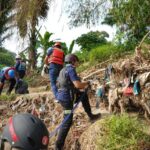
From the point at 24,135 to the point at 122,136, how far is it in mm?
3560

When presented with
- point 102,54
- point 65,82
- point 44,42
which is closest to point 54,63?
point 65,82

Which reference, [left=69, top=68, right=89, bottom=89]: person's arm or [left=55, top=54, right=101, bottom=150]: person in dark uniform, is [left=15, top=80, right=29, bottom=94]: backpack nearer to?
[left=55, top=54, right=101, bottom=150]: person in dark uniform

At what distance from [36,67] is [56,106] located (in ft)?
36.3

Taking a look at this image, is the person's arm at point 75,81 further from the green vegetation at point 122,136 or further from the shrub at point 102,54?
the shrub at point 102,54

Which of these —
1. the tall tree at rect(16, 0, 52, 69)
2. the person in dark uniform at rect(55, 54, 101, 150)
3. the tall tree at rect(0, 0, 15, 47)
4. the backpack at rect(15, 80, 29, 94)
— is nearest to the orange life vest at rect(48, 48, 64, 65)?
the tall tree at rect(16, 0, 52, 69)

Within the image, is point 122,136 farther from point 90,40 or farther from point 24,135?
point 90,40

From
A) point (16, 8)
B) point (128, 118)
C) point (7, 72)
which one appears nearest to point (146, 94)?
point (128, 118)

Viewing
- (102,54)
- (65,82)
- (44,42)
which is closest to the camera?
(65,82)

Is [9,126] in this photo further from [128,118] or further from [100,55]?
[100,55]

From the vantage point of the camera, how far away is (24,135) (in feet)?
10.1

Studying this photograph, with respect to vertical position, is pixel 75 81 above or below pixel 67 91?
above

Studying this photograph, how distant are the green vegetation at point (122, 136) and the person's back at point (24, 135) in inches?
131

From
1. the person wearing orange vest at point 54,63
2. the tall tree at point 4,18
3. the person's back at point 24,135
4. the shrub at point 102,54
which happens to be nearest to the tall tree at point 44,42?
the tall tree at point 4,18

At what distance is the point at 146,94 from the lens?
7.26 m
